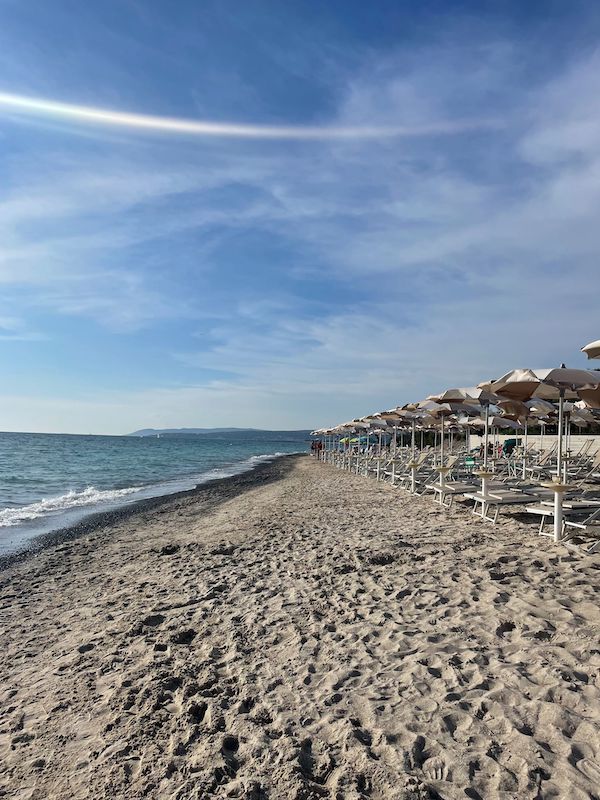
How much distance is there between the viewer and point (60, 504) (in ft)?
51.3

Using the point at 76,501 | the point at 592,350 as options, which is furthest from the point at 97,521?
the point at 592,350

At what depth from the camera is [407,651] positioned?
3520 mm

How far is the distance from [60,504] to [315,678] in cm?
1420

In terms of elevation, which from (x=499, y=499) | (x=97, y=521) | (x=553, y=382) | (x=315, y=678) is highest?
(x=553, y=382)

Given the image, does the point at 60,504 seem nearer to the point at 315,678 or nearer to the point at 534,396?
the point at 534,396

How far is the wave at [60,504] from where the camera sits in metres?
13.0

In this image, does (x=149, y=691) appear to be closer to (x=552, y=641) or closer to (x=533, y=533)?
(x=552, y=641)

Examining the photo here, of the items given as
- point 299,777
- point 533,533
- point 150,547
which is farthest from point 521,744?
point 150,547

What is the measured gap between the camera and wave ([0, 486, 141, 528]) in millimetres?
12960

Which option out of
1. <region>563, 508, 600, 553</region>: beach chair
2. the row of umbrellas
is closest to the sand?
<region>563, 508, 600, 553</region>: beach chair

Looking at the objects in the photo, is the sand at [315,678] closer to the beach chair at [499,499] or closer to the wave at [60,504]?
the beach chair at [499,499]

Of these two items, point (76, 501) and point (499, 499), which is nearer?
point (499, 499)

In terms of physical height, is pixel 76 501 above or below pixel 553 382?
below

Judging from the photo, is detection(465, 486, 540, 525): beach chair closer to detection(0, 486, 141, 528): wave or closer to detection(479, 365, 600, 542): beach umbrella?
detection(479, 365, 600, 542): beach umbrella
